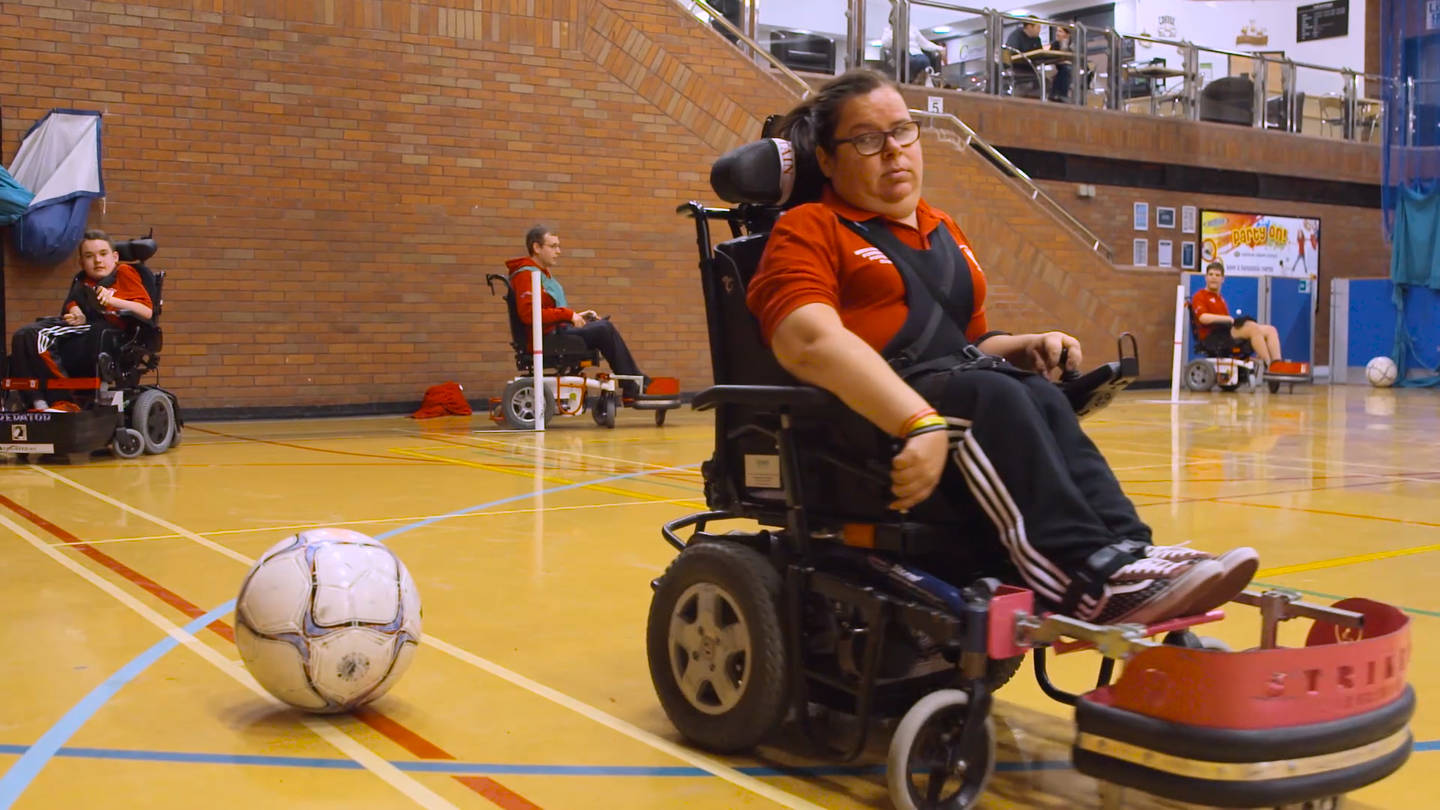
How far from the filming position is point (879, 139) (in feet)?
8.71

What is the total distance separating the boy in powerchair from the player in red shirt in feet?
40.1

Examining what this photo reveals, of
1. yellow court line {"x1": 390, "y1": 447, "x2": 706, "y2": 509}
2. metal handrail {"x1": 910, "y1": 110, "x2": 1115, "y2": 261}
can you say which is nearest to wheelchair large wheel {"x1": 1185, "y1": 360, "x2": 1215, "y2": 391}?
metal handrail {"x1": 910, "y1": 110, "x2": 1115, "y2": 261}

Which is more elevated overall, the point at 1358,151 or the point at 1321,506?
the point at 1358,151

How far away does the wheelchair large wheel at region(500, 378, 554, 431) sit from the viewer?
1034 centimetres

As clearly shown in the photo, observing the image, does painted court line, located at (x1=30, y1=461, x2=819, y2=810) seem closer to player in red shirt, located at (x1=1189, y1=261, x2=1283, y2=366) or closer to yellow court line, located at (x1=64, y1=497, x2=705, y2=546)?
yellow court line, located at (x1=64, y1=497, x2=705, y2=546)

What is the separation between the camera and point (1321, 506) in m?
6.11

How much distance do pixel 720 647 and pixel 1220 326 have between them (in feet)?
48.6

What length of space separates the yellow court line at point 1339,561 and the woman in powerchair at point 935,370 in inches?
79.8

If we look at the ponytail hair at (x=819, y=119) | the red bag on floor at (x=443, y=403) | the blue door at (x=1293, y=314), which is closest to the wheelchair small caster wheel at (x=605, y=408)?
the red bag on floor at (x=443, y=403)

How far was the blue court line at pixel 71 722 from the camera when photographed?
2375 millimetres

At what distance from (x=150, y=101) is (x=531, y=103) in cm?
329

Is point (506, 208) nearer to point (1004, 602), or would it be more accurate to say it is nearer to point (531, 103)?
point (531, 103)

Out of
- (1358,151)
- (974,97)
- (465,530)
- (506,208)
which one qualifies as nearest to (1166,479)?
(465,530)

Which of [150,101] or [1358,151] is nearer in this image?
[150,101]
